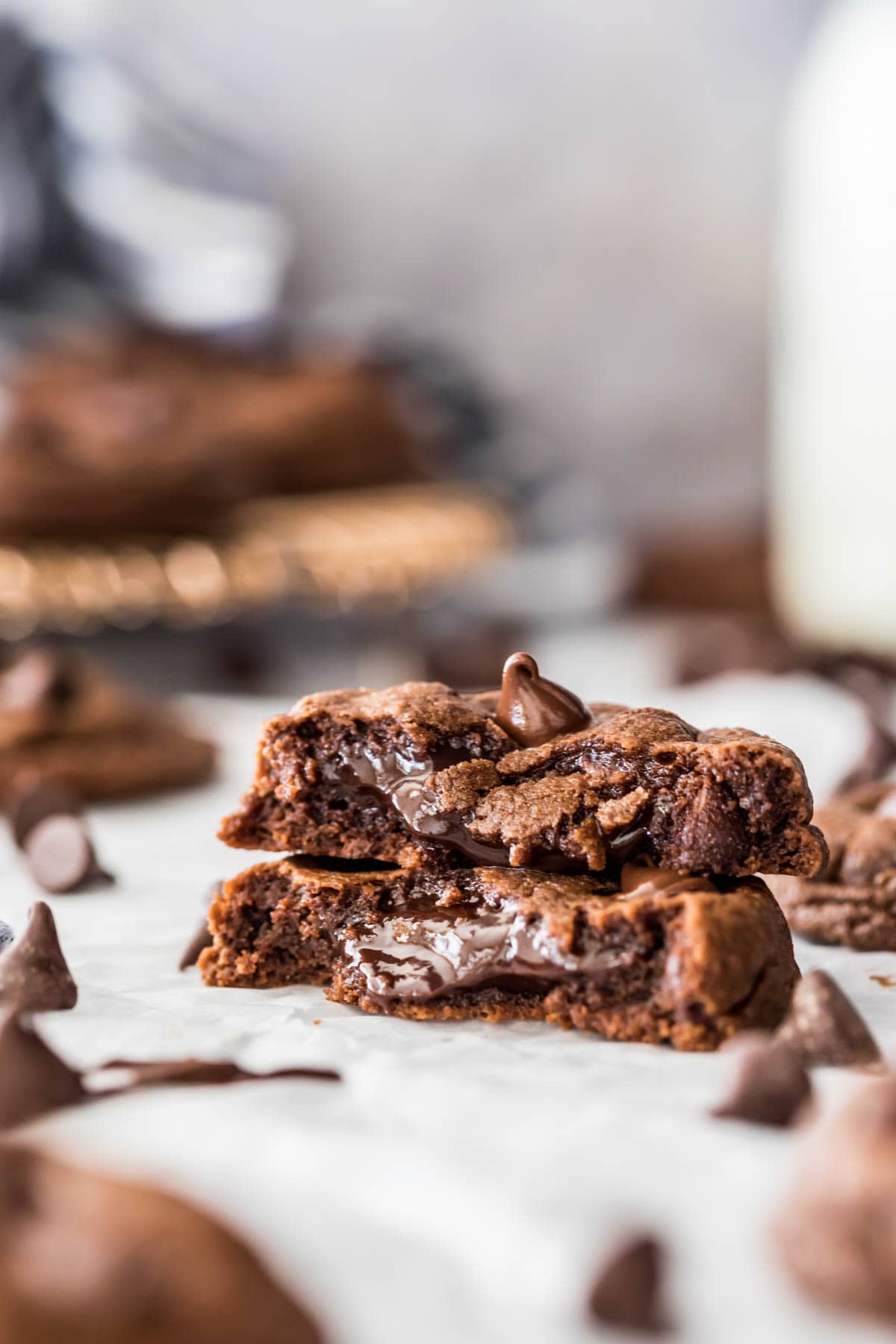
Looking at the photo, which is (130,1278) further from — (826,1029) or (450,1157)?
(826,1029)

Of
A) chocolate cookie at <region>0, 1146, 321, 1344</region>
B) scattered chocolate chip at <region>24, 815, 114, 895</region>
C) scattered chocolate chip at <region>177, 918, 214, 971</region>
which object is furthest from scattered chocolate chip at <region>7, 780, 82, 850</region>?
chocolate cookie at <region>0, 1146, 321, 1344</region>

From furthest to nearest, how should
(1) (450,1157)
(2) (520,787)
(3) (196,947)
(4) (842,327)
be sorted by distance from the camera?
(4) (842,327) < (3) (196,947) < (2) (520,787) < (1) (450,1157)

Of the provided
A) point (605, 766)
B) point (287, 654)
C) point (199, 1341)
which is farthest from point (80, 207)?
point (199, 1341)

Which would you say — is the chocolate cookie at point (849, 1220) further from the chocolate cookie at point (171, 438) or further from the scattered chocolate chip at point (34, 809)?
the chocolate cookie at point (171, 438)

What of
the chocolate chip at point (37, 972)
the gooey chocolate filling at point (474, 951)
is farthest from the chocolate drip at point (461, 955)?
the chocolate chip at point (37, 972)

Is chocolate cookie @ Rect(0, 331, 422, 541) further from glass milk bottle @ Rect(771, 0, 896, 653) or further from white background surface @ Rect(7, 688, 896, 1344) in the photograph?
white background surface @ Rect(7, 688, 896, 1344)

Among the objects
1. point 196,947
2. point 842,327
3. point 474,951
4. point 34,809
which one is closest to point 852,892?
point 474,951
